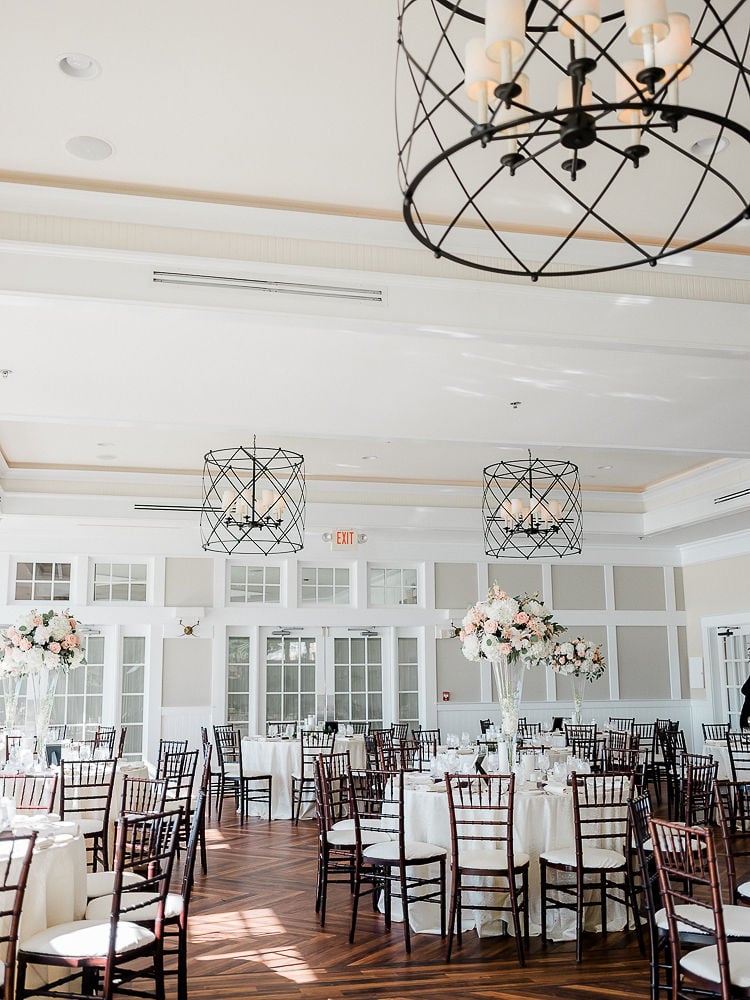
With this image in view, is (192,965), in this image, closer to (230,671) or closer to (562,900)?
(562,900)

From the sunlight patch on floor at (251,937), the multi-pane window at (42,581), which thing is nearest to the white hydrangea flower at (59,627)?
the sunlight patch on floor at (251,937)

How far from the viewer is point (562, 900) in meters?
6.03

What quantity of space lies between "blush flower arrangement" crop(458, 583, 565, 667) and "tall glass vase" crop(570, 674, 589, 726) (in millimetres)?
4428

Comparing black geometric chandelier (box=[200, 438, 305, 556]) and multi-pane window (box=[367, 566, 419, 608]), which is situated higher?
black geometric chandelier (box=[200, 438, 305, 556])

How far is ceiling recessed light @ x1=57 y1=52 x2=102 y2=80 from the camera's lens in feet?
12.1

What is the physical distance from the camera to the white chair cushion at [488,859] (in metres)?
5.65

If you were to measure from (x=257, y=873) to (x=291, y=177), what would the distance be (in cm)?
577

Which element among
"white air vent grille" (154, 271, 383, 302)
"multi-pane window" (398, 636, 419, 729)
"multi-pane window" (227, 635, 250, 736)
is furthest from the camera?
"multi-pane window" (398, 636, 419, 729)

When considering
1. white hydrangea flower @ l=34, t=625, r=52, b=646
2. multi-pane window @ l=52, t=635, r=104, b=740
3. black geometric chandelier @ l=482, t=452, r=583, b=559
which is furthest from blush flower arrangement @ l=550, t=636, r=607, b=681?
multi-pane window @ l=52, t=635, r=104, b=740

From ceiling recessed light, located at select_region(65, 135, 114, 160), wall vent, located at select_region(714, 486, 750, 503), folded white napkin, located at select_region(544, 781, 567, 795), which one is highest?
ceiling recessed light, located at select_region(65, 135, 114, 160)

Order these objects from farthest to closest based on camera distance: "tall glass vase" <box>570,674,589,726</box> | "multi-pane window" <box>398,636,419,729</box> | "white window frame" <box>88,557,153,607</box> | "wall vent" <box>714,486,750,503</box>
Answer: "multi-pane window" <box>398,636,419,729</box> → "white window frame" <box>88,557,153,607</box> → "tall glass vase" <box>570,674,589,726</box> → "wall vent" <box>714,486,750,503</box>

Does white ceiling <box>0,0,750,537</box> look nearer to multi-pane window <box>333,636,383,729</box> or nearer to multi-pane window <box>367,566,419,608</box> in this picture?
multi-pane window <box>367,566,419,608</box>

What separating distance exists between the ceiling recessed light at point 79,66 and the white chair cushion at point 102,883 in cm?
406

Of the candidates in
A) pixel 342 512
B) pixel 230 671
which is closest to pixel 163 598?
pixel 230 671
